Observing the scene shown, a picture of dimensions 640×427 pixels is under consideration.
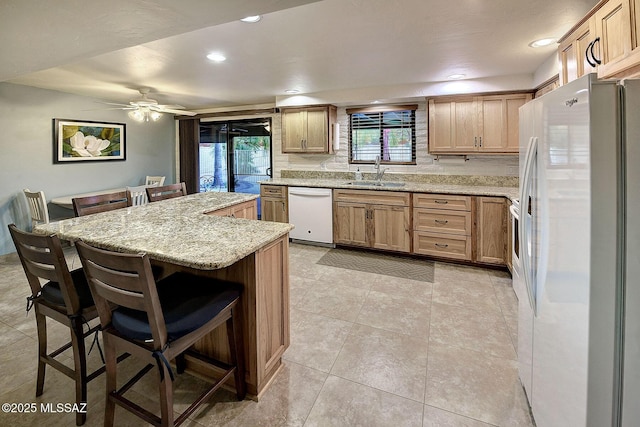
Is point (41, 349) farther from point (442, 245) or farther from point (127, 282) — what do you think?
point (442, 245)

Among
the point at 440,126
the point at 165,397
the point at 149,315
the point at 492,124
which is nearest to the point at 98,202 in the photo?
the point at 149,315

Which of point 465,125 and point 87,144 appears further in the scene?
point 87,144

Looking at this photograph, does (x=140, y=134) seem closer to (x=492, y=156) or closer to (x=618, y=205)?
(x=492, y=156)

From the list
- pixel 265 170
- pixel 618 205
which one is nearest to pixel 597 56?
pixel 618 205

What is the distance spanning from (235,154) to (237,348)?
192 inches

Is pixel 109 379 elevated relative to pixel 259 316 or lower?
lower

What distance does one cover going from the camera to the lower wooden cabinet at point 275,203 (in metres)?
4.74

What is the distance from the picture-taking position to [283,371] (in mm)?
1940

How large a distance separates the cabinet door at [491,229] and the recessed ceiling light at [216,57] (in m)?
3.10

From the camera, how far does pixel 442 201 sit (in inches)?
148

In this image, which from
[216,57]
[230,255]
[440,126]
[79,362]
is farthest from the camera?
[440,126]

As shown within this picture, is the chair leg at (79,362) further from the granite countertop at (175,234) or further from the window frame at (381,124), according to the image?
the window frame at (381,124)

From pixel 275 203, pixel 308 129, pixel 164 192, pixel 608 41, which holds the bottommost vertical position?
pixel 275 203

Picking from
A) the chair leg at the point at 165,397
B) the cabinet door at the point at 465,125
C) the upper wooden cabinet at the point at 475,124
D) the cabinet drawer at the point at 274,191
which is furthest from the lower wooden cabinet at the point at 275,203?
the chair leg at the point at 165,397
